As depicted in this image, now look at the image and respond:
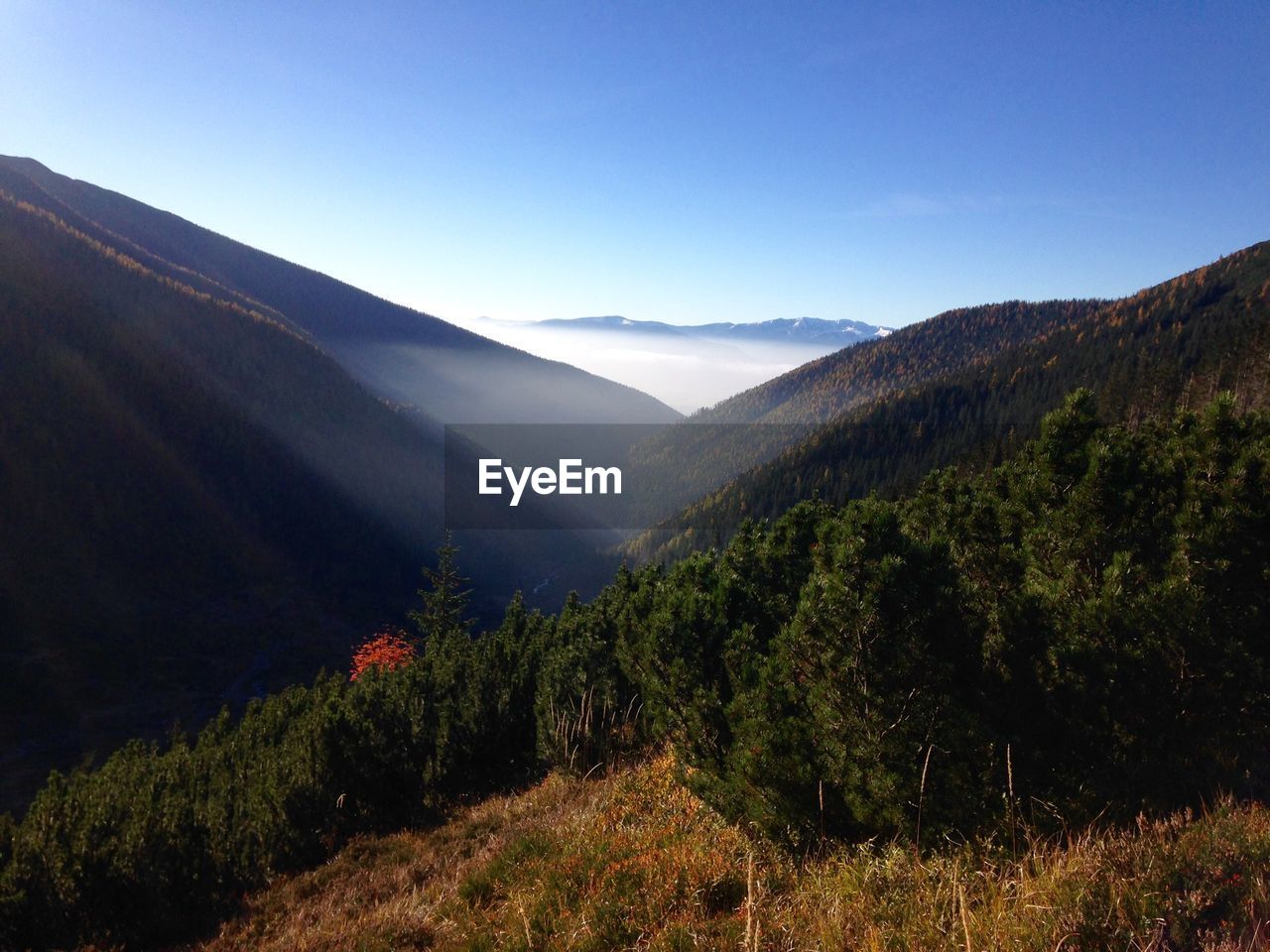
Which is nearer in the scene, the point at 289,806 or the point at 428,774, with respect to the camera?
the point at 289,806

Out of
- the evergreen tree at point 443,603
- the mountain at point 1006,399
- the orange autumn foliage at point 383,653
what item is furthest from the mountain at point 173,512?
the mountain at point 1006,399

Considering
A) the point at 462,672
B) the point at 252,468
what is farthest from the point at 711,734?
the point at 252,468

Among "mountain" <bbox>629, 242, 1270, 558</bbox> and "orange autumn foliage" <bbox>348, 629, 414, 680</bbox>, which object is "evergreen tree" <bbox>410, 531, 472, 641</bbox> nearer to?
"orange autumn foliage" <bbox>348, 629, 414, 680</bbox>

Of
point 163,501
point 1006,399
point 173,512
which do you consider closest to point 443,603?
point 173,512

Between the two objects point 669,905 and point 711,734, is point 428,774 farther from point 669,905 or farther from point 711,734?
point 669,905

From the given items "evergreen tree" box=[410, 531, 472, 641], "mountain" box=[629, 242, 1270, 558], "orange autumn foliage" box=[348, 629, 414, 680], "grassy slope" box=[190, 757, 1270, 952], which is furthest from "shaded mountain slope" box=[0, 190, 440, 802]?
"grassy slope" box=[190, 757, 1270, 952]

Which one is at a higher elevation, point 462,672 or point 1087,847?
point 1087,847

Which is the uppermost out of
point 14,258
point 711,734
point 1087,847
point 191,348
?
point 14,258

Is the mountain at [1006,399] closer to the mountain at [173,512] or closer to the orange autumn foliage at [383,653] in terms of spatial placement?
the mountain at [173,512]
